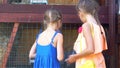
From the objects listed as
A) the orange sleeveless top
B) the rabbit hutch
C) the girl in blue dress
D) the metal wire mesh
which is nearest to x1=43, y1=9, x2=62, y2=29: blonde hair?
the girl in blue dress

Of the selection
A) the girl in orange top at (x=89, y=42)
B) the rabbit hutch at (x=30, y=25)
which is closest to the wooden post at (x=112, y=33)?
the rabbit hutch at (x=30, y=25)

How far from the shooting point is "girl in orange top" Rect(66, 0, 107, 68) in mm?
3404

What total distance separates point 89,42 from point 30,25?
1.40m

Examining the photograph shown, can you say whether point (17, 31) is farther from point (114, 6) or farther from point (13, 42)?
point (114, 6)

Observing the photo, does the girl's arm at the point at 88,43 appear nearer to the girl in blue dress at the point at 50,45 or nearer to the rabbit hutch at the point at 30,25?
the girl in blue dress at the point at 50,45

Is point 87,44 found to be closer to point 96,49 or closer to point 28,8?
point 96,49

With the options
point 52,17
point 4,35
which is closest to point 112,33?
point 52,17

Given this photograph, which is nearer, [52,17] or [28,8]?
[52,17]

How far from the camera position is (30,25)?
4.61 m

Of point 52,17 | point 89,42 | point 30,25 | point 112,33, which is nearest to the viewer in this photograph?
point 89,42

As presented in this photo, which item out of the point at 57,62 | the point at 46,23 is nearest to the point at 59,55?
the point at 57,62

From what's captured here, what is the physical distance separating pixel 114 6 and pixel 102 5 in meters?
0.18

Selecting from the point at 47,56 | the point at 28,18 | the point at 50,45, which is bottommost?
the point at 47,56

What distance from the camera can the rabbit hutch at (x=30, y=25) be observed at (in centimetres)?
455
